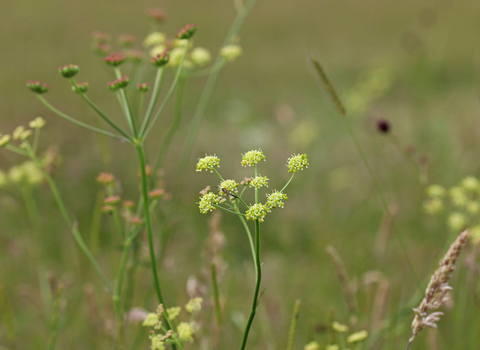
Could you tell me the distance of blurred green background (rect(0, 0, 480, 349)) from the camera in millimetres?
3217

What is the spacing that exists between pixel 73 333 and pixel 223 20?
14.4 m

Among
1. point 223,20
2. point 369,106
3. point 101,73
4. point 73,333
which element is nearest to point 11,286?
point 73,333

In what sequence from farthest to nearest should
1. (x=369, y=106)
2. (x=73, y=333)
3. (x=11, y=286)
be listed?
(x=369, y=106), (x=11, y=286), (x=73, y=333)

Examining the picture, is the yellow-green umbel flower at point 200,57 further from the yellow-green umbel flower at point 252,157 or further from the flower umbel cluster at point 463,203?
the flower umbel cluster at point 463,203

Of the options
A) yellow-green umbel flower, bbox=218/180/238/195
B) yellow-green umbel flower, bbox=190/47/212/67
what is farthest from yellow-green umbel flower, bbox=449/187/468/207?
yellow-green umbel flower, bbox=218/180/238/195

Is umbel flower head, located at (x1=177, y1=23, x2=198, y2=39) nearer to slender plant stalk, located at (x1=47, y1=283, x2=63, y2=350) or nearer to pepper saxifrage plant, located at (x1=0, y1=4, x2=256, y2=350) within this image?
pepper saxifrage plant, located at (x1=0, y1=4, x2=256, y2=350)

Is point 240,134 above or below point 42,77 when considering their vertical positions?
below

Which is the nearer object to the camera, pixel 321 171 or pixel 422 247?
pixel 422 247

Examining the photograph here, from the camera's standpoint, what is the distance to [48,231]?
4727mm


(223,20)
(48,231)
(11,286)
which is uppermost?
(223,20)

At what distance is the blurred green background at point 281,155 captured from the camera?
10.6ft

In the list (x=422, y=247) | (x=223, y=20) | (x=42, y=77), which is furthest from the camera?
(x=223, y=20)

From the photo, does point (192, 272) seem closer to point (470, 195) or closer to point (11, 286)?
point (11, 286)

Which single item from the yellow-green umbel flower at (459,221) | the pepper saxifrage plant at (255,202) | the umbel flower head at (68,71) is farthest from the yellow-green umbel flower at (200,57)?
the yellow-green umbel flower at (459,221)
